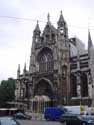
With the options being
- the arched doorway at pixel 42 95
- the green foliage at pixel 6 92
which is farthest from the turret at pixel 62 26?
the green foliage at pixel 6 92

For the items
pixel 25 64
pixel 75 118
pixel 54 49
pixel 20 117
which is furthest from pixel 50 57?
pixel 75 118

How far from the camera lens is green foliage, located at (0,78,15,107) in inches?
2739

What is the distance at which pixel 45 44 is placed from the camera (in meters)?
60.2

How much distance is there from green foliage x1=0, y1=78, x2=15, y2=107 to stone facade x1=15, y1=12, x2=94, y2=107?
7.13m

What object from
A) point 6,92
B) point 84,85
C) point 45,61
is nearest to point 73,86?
point 84,85

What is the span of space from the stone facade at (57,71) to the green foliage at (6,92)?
7.13 m

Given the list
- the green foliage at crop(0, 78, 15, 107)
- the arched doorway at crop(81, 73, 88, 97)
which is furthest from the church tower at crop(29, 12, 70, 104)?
the green foliage at crop(0, 78, 15, 107)

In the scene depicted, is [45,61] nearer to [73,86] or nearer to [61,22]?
[73,86]

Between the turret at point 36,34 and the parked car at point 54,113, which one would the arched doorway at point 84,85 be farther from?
the turret at point 36,34

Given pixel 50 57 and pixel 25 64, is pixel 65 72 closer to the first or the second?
pixel 50 57

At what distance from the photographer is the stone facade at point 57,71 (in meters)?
52.8

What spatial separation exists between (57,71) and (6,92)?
70.0 feet

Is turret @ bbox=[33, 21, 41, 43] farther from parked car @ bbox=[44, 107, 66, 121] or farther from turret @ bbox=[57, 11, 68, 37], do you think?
parked car @ bbox=[44, 107, 66, 121]

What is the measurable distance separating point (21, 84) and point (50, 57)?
10.5 meters
